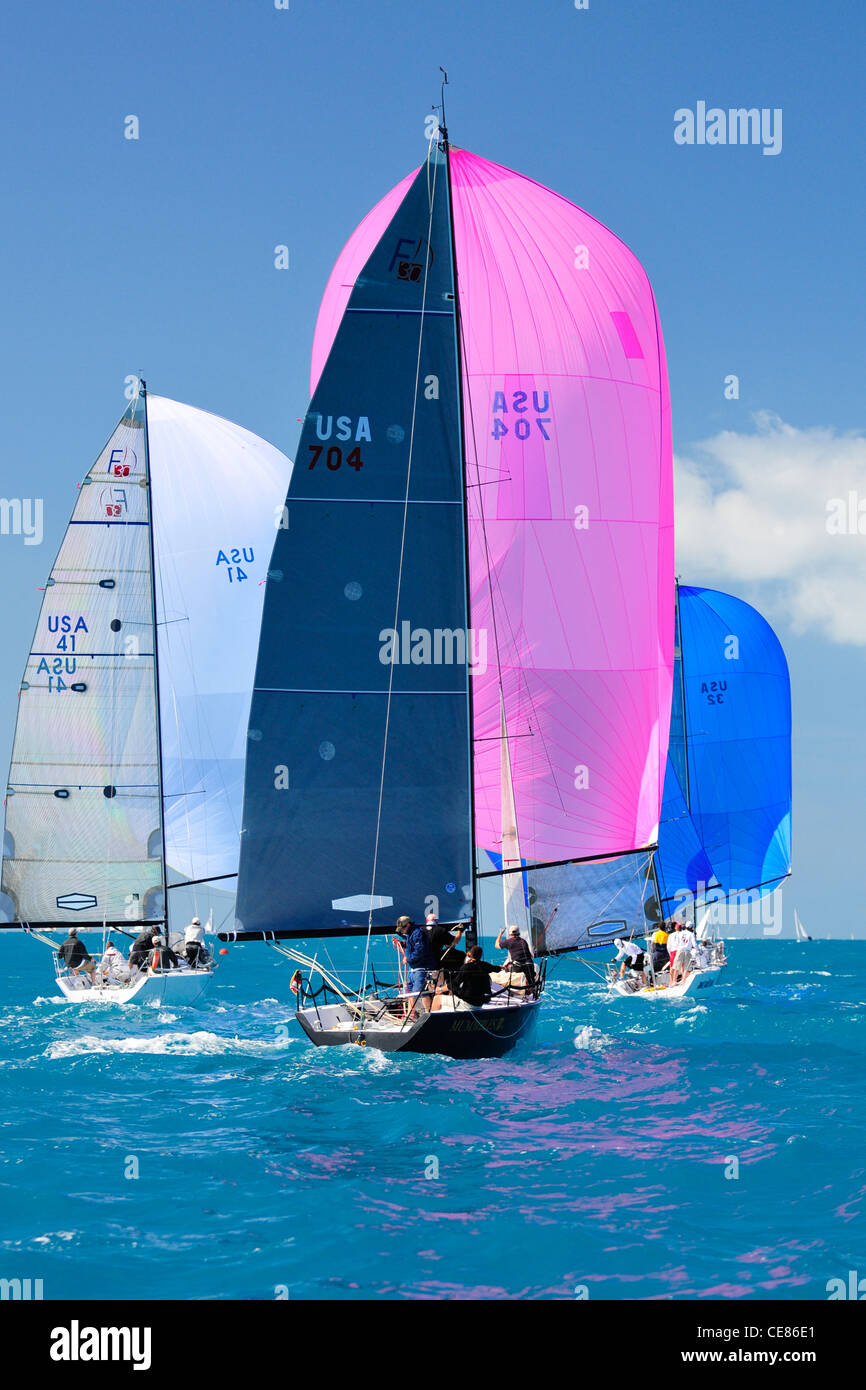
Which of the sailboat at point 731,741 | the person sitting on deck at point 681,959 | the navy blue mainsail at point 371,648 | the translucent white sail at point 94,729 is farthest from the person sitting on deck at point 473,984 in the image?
the sailboat at point 731,741

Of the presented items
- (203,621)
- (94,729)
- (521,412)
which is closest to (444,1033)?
(521,412)

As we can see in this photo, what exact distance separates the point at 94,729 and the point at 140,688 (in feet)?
4.84

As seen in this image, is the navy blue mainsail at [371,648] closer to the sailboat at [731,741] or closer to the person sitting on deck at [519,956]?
the person sitting on deck at [519,956]

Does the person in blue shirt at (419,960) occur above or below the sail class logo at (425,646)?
below

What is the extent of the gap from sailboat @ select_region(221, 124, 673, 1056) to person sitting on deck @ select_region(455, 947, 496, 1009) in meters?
0.23

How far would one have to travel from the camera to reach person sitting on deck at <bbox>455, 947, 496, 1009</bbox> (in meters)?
16.6

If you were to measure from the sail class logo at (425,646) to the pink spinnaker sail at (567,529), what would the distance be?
1966 millimetres

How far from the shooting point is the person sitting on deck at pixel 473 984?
16.6 meters

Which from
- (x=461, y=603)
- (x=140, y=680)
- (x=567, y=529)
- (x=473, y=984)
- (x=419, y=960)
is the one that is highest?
(x=567, y=529)

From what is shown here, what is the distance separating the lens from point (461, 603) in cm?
1861

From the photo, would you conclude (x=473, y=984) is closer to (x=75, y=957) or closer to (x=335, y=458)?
(x=335, y=458)
